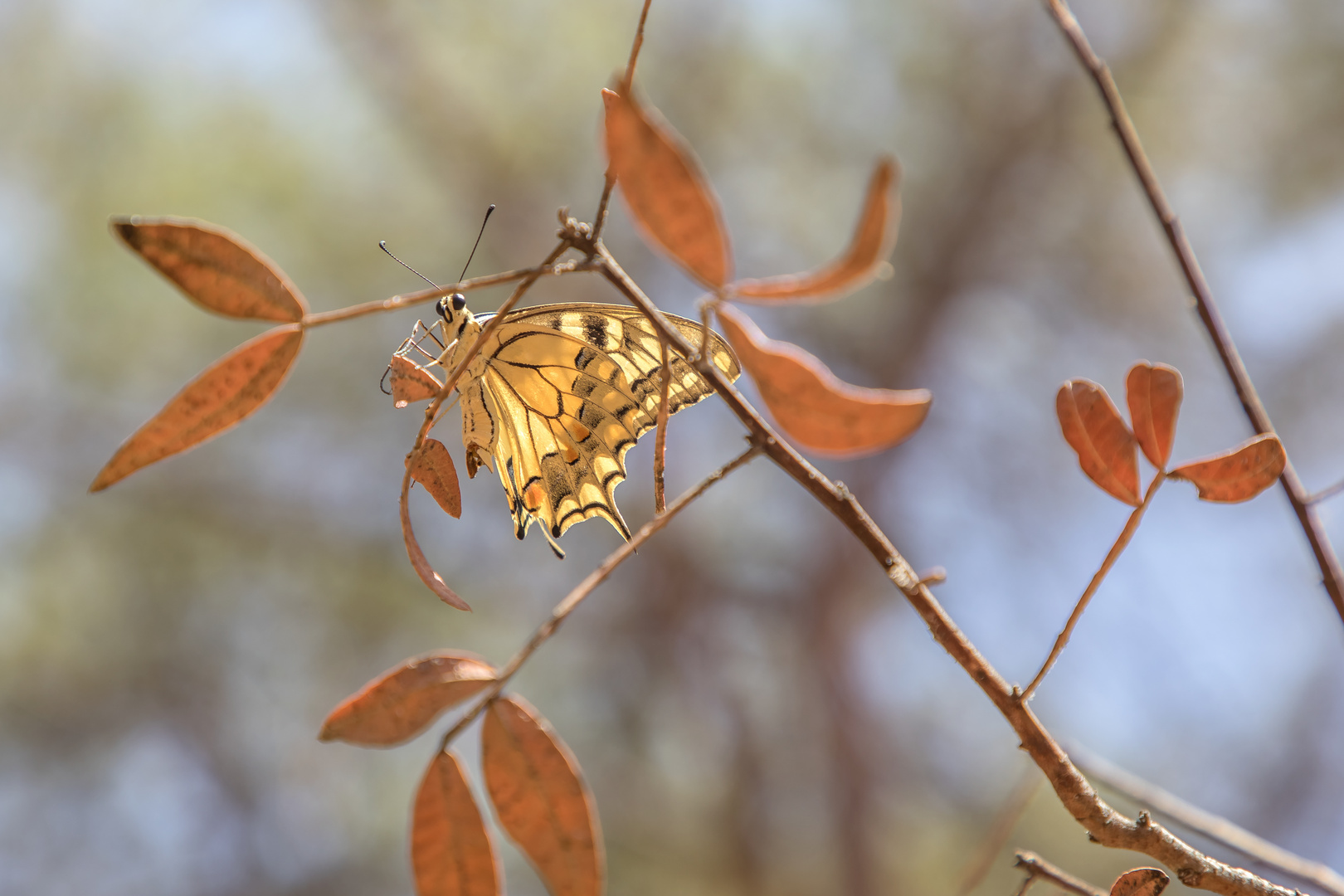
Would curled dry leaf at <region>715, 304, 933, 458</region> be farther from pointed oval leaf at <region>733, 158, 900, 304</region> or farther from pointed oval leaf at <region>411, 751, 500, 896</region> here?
pointed oval leaf at <region>411, 751, 500, 896</region>

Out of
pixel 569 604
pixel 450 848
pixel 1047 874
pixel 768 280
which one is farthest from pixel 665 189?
pixel 1047 874

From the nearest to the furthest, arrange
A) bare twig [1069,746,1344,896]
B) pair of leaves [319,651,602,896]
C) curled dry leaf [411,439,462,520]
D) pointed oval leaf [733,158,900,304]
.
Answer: pointed oval leaf [733,158,900,304], pair of leaves [319,651,602,896], curled dry leaf [411,439,462,520], bare twig [1069,746,1344,896]

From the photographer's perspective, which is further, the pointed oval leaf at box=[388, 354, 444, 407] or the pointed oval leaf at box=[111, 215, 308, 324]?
the pointed oval leaf at box=[388, 354, 444, 407]

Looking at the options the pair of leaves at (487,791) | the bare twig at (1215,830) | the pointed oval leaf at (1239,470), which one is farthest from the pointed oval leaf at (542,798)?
the bare twig at (1215,830)

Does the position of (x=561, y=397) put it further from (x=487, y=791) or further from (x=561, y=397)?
(x=487, y=791)

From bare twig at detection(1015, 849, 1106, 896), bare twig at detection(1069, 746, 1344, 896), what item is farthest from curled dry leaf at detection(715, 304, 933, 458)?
bare twig at detection(1069, 746, 1344, 896)

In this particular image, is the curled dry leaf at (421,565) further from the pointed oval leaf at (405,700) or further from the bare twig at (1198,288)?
the bare twig at (1198,288)
